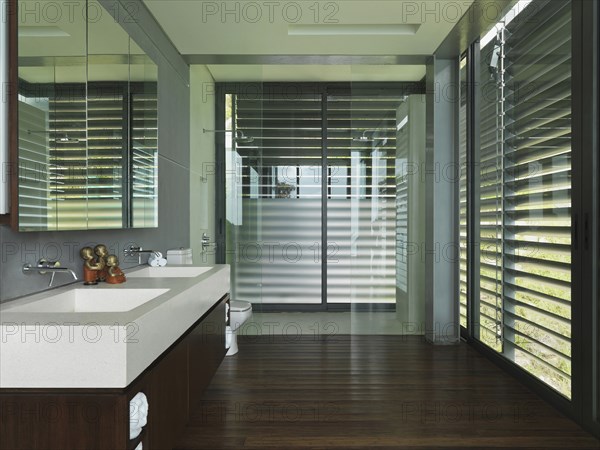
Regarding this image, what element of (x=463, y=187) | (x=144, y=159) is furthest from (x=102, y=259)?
(x=463, y=187)

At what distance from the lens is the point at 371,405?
2.65 meters

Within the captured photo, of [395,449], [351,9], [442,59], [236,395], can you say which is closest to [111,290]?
[236,395]

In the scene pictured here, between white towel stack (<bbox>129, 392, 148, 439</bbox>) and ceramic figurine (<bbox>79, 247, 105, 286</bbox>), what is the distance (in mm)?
867

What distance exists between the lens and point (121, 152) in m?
2.55

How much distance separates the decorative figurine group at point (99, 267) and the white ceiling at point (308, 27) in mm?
Answer: 1803

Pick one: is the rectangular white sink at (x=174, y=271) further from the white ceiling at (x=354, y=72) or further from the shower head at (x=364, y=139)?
the white ceiling at (x=354, y=72)

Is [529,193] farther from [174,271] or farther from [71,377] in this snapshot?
[71,377]

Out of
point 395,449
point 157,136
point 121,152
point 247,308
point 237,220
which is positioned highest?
point 157,136

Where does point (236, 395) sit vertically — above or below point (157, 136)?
below

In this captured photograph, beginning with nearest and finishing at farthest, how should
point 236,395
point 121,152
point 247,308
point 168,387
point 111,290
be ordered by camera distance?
point 168,387 → point 111,290 → point 121,152 → point 236,395 → point 247,308

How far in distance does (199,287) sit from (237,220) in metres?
1.85

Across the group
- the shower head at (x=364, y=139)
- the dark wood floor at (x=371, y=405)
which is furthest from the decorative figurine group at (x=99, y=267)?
the shower head at (x=364, y=139)

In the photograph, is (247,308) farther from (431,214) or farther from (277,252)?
(431,214)

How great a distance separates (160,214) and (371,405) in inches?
76.0
